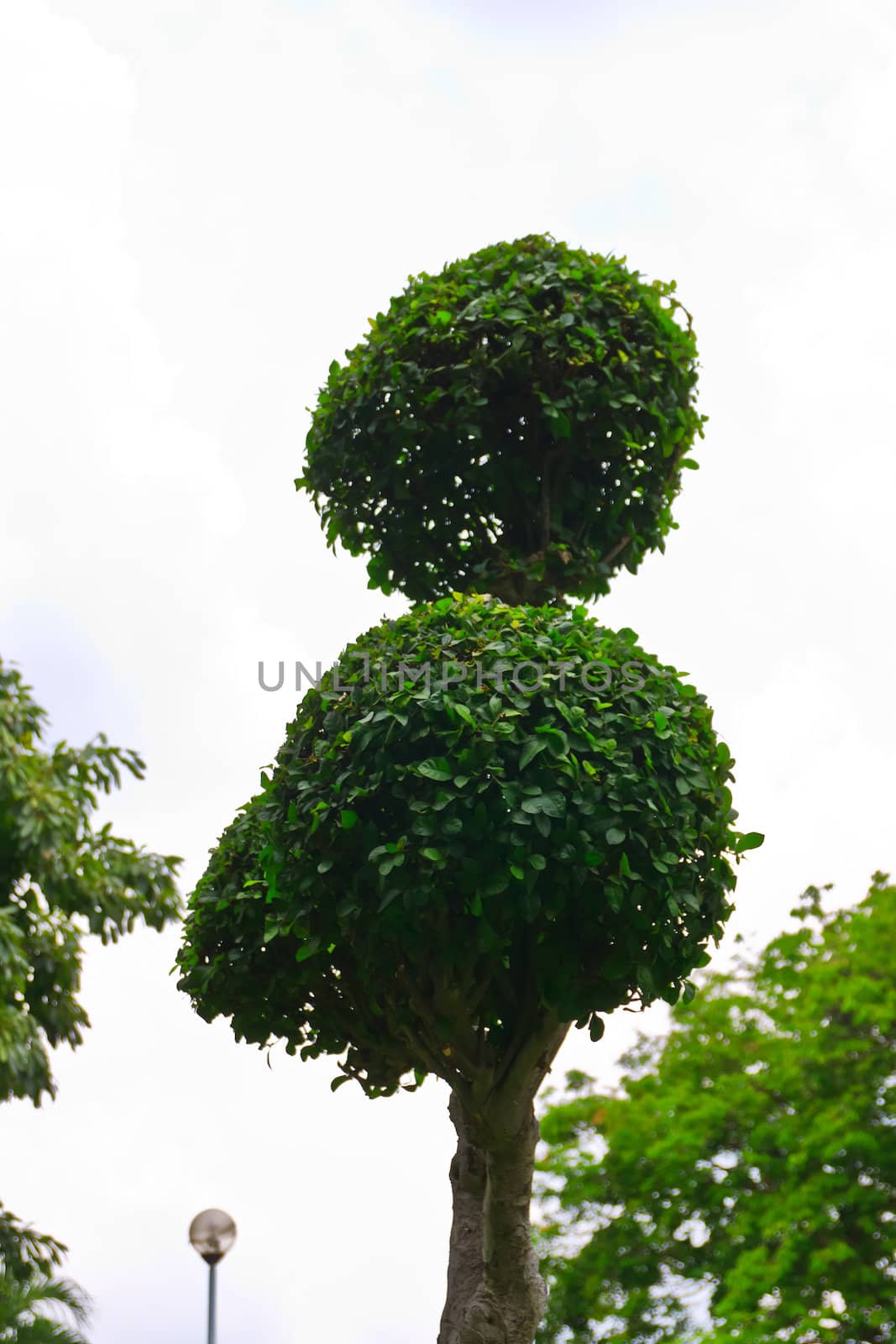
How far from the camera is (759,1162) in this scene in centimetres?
1673

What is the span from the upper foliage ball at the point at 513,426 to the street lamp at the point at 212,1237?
5007 millimetres

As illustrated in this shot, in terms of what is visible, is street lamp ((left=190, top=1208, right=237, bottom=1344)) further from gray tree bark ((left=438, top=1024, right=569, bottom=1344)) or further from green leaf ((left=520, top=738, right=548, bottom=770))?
green leaf ((left=520, top=738, right=548, bottom=770))

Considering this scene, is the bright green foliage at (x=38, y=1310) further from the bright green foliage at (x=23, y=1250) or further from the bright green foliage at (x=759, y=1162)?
the bright green foliage at (x=759, y=1162)

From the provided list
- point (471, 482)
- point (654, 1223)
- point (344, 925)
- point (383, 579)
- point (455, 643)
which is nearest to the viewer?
point (344, 925)

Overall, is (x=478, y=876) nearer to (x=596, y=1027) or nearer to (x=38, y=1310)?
(x=596, y=1027)

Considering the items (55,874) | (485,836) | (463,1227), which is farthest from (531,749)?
(55,874)

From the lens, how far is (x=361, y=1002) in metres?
7.51

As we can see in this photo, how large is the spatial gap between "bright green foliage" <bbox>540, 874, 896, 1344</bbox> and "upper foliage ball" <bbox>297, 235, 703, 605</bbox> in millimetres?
9581

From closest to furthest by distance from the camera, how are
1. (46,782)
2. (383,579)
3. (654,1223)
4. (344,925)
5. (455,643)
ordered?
(344,925) → (455,643) → (383,579) → (46,782) → (654,1223)

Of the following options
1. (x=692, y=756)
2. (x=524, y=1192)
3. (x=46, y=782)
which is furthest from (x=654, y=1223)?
(x=692, y=756)

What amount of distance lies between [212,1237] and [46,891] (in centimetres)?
515

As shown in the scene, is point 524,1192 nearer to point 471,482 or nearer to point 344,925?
point 344,925

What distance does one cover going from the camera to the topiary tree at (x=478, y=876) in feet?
→ 21.2

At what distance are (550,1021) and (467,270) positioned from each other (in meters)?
5.48
